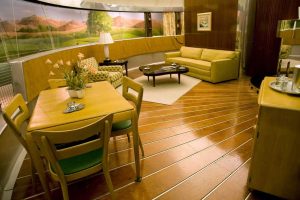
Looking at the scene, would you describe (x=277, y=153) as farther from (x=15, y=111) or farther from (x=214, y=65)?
(x=214, y=65)

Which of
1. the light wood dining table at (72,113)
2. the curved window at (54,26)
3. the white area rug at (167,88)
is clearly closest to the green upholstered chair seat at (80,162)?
the light wood dining table at (72,113)

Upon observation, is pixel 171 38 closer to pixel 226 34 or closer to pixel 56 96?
pixel 226 34

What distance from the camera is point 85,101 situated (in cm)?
193

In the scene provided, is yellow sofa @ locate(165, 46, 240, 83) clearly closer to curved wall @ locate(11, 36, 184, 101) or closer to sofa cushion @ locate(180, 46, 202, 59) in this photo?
sofa cushion @ locate(180, 46, 202, 59)

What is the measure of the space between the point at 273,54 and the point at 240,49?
0.79 meters

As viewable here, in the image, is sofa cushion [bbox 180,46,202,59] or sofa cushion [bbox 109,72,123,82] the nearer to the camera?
sofa cushion [bbox 109,72,123,82]

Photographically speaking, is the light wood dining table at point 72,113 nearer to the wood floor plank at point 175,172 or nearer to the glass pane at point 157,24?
the wood floor plank at point 175,172

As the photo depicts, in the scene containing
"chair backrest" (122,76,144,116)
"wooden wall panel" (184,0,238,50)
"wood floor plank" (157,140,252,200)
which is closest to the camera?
"wood floor plank" (157,140,252,200)

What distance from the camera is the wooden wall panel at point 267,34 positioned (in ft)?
14.5

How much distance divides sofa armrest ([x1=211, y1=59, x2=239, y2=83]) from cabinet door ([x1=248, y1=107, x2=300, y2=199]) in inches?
141

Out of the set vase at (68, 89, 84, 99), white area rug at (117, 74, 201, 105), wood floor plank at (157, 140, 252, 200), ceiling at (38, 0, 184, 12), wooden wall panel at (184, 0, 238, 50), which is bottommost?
wood floor plank at (157, 140, 252, 200)

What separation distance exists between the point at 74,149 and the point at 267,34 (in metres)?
5.25

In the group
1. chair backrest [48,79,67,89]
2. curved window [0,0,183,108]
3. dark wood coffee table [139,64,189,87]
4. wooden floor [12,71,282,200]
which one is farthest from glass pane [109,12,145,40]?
chair backrest [48,79,67,89]

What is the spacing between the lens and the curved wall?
261 cm
